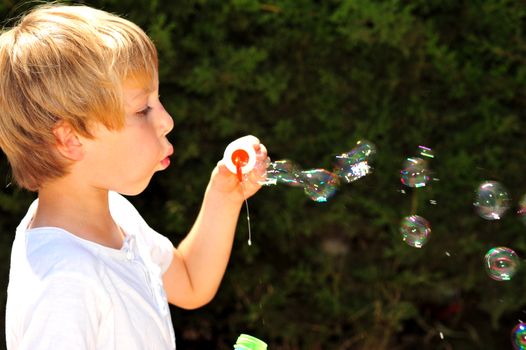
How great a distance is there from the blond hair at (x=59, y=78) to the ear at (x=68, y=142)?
0.01 meters

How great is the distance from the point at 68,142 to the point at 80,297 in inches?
14.7

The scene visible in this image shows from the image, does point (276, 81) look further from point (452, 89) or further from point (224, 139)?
point (452, 89)

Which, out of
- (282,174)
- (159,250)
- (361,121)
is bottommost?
(361,121)

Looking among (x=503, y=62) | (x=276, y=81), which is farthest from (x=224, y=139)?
(x=503, y=62)

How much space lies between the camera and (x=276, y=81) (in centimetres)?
368

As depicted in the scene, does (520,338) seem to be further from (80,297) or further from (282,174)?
(80,297)

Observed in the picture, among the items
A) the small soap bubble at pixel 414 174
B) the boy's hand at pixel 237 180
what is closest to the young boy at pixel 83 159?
the boy's hand at pixel 237 180

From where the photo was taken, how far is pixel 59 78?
204 cm

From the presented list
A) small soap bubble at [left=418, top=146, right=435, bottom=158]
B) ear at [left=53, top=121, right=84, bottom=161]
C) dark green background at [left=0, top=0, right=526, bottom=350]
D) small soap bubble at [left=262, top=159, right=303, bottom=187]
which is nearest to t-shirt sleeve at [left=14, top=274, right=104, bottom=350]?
ear at [left=53, top=121, right=84, bottom=161]

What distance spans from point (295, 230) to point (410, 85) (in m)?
0.73

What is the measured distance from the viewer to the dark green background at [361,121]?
3658 mm

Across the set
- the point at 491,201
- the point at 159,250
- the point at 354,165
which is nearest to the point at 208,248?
A: the point at 159,250

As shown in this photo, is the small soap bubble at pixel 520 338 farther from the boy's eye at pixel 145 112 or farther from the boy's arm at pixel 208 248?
the boy's eye at pixel 145 112

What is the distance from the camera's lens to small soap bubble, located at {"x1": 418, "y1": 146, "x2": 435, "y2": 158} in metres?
3.64
